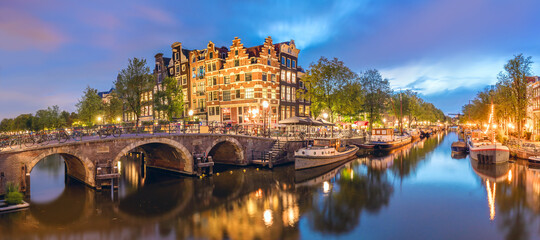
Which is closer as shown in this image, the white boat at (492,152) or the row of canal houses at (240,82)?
the white boat at (492,152)

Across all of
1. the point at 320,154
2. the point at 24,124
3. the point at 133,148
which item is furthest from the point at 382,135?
the point at 24,124

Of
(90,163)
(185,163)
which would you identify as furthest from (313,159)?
(90,163)

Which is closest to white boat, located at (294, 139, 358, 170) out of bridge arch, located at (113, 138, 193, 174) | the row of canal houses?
bridge arch, located at (113, 138, 193, 174)

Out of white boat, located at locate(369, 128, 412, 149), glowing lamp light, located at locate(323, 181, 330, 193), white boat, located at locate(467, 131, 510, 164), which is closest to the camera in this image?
glowing lamp light, located at locate(323, 181, 330, 193)

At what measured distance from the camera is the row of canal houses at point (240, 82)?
47.7 m

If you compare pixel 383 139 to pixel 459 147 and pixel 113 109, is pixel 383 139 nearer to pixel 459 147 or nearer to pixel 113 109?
pixel 459 147

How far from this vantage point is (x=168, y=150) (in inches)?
1149

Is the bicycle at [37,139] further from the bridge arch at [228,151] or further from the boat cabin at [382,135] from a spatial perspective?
the boat cabin at [382,135]

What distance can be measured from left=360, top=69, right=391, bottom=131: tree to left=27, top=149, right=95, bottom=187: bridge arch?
46641mm

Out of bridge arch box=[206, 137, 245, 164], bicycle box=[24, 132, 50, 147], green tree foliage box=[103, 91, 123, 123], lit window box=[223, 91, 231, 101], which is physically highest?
lit window box=[223, 91, 231, 101]

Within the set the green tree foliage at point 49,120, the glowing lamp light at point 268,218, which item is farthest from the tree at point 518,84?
the green tree foliage at point 49,120

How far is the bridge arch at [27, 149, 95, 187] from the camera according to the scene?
62.9 feet

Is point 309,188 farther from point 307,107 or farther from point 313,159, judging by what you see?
point 307,107

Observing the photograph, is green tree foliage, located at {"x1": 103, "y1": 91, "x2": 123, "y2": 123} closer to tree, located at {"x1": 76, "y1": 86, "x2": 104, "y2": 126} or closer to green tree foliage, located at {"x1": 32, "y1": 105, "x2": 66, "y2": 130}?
tree, located at {"x1": 76, "y1": 86, "x2": 104, "y2": 126}
